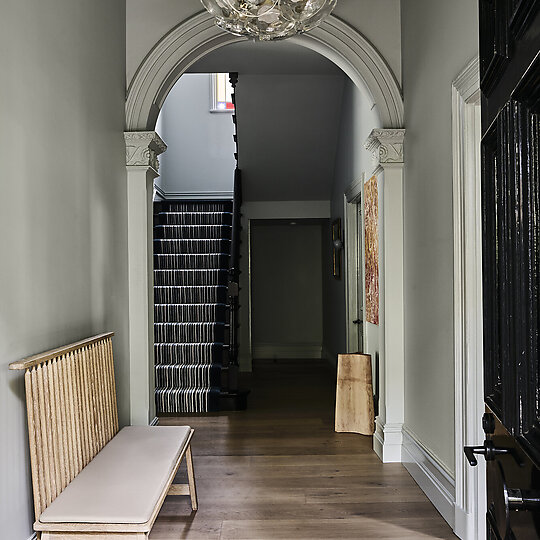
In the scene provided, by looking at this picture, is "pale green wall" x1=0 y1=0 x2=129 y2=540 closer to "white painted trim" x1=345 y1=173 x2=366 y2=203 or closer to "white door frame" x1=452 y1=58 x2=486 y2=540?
"white door frame" x1=452 y1=58 x2=486 y2=540

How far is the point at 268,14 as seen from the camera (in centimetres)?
274

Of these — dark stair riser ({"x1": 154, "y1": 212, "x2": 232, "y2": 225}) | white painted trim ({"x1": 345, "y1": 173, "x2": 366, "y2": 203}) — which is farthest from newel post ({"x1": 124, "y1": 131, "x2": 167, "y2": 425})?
dark stair riser ({"x1": 154, "y1": 212, "x2": 232, "y2": 225})

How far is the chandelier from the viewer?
2676 mm

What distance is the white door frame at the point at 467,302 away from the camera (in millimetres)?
3109

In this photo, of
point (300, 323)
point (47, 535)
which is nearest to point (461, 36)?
point (47, 535)

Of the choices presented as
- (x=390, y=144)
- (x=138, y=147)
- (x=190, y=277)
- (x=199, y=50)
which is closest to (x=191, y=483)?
(x=138, y=147)

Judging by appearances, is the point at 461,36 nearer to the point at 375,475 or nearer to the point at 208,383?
the point at 375,475

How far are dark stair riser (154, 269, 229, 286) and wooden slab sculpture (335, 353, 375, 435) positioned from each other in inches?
108

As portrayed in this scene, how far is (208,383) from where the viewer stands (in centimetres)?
658

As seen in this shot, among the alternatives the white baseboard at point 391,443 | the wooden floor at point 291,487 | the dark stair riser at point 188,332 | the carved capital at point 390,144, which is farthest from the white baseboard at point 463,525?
the dark stair riser at point 188,332

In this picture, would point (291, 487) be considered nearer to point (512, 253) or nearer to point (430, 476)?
point (430, 476)

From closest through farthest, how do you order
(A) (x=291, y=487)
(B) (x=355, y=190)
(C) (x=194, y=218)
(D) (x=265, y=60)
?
(A) (x=291, y=487) → (D) (x=265, y=60) → (B) (x=355, y=190) → (C) (x=194, y=218)

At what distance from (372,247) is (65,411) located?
3.41m

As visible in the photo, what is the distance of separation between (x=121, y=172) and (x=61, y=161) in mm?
1285
